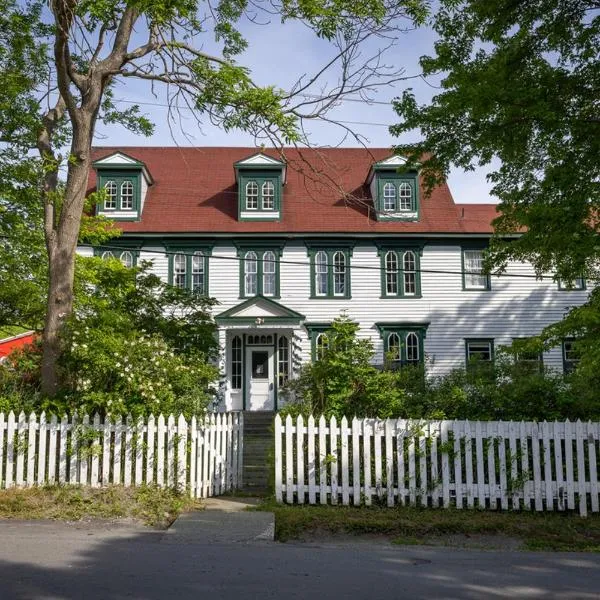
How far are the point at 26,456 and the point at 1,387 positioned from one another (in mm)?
1733

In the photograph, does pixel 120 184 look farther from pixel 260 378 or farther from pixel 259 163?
pixel 260 378

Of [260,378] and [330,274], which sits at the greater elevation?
[330,274]

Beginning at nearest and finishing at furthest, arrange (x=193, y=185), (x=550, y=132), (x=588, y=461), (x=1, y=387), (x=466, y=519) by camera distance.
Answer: (x=466, y=519) < (x=588, y=461) < (x=1, y=387) < (x=550, y=132) < (x=193, y=185)

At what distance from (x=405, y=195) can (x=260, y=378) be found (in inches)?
314

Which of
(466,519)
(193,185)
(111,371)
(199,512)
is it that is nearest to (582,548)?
(466,519)

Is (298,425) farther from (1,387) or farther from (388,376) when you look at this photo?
(1,387)

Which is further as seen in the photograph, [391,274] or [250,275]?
[391,274]

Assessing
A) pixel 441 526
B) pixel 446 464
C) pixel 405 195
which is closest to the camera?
pixel 441 526

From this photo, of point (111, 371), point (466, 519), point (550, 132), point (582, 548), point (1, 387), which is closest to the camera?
point (582, 548)


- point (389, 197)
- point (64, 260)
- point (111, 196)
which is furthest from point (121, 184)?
point (64, 260)

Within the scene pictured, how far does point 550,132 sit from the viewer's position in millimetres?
11953

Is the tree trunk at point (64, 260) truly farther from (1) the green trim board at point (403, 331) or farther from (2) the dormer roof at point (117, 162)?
(1) the green trim board at point (403, 331)

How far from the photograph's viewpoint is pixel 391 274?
21.9 meters

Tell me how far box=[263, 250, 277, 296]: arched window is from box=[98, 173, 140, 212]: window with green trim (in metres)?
4.76
